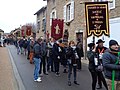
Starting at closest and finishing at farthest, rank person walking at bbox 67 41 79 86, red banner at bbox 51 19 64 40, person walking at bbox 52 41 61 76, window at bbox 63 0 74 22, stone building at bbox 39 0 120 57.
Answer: person walking at bbox 67 41 79 86 < person walking at bbox 52 41 61 76 < stone building at bbox 39 0 120 57 < red banner at bbox 51 19 64 40 < window at bbox 63 0 74 22

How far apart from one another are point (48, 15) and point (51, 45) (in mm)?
Answer: 22995

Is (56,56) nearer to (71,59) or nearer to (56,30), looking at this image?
(71,59)

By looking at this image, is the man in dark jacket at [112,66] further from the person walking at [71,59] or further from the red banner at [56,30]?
the red banner at [56,30]

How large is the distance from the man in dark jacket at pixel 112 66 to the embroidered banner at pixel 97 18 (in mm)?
4273

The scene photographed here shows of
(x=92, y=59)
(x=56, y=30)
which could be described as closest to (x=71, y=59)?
(x=92, y=59)

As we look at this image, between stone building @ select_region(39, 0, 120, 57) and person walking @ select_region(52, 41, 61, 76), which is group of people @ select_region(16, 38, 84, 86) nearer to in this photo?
person walking @ select_region(52, 41, 61, 76)

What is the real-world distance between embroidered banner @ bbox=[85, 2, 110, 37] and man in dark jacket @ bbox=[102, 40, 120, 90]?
427cm

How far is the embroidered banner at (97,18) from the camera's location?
10570 millimetres

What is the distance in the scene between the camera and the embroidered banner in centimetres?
1057

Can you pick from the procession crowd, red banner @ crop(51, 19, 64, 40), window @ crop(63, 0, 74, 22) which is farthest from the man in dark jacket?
window @ crop(63, 0, 74, 22)

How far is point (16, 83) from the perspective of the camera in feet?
36.9

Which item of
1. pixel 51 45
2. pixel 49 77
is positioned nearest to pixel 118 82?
pixel 49 77

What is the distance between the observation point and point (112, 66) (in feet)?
19.9

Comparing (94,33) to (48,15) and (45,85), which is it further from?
(48,15)
